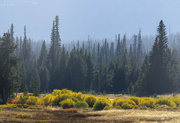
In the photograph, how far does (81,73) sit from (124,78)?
1230 centimetres

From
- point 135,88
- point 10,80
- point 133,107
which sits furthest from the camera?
point 135,88

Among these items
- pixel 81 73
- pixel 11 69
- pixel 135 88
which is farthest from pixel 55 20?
pixel 11 69

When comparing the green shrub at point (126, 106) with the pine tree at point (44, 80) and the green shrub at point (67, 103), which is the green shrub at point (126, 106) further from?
the pine tree at point (44, 80)

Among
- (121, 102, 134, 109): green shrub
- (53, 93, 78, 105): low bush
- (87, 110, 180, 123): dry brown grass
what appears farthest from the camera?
(53, 93, 78, 105): low bush

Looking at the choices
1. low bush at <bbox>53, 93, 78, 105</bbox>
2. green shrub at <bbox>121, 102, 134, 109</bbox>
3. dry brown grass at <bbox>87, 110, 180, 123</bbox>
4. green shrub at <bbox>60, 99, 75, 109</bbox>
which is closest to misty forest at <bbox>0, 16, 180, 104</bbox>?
low bush at <bbox>53, 93, 78, 105</bbox>

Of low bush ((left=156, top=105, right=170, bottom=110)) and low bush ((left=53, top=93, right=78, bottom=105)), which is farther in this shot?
low bush ((left=53, top=93, right=78, bottom=105))

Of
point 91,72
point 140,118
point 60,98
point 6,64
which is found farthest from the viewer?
point 91,72

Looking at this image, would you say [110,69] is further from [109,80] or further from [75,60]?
[75,60]

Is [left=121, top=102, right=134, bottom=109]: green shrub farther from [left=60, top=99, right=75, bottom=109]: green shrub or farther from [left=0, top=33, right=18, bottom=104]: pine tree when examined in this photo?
[left=0, top=33, right=18, bottom=104]: pine tree

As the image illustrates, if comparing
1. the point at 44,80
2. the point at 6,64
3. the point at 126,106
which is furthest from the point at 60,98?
the point at 44,80

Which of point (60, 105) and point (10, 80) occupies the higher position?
point (10, 80)

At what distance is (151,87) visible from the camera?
48594 mm

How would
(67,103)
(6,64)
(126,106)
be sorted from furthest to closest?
(6,64) → (67,103) → (126,106)

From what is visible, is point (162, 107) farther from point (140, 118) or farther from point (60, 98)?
point (60, 98)
